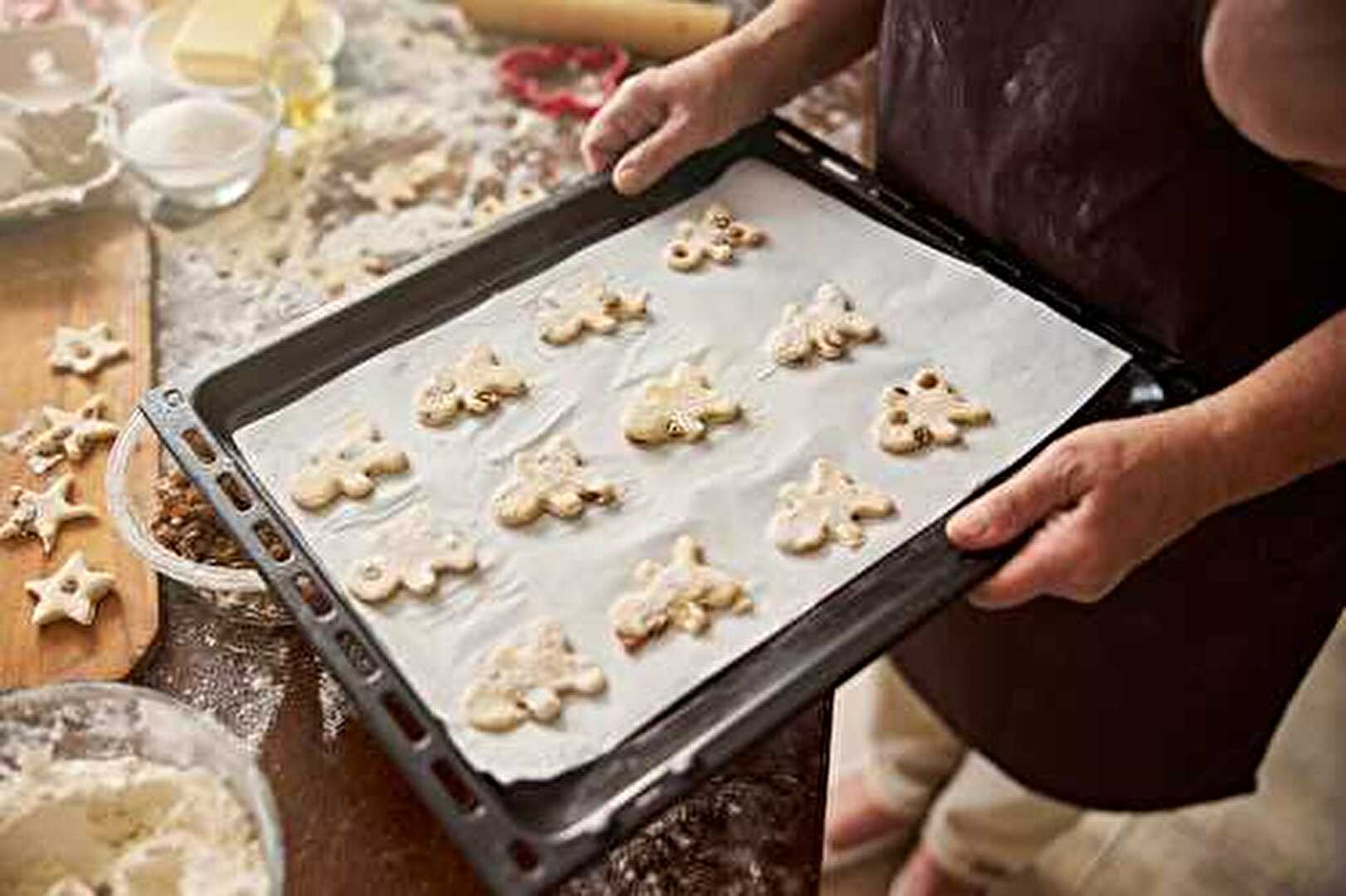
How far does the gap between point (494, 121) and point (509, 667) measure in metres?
0.74

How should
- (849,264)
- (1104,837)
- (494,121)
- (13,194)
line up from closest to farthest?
(849,264) → (13,194) → (494,121) → (1104,837)

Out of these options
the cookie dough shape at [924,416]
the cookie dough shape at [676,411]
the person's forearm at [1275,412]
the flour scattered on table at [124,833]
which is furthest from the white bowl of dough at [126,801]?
the person's forearm at [1275,412]

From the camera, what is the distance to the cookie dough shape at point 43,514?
3.28ft

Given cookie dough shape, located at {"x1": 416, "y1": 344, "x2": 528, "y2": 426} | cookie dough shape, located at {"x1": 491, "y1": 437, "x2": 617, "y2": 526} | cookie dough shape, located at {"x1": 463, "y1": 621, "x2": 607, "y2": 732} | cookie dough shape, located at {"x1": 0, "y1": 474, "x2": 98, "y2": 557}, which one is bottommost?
cookie dough shape, located at {"x1": 0, "y1": 474, "x2": 98, "y2": 557}

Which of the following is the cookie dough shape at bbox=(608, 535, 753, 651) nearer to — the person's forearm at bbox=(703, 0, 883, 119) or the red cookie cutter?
the person's forearm at bbox=(703, 0, 883, 119)

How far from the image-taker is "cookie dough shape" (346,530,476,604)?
85 centimetres

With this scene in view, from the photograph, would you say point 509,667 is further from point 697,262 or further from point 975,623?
point 975,623

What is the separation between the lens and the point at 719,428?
98 cm

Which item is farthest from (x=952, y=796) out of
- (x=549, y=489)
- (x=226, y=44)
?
(x=226, y=44)

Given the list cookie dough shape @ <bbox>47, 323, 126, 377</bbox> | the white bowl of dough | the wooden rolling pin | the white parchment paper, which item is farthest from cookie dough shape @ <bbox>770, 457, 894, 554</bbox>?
the wooden rolling pin

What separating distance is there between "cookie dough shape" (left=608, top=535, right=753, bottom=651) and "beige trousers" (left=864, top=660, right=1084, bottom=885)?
2.23 ft

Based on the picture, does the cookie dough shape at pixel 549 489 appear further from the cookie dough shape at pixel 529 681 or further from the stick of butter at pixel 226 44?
the stick of butter at pixel 226 44

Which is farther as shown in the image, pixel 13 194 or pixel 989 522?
pixel 13 194

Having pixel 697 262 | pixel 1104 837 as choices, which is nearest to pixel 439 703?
pixel 697 262
